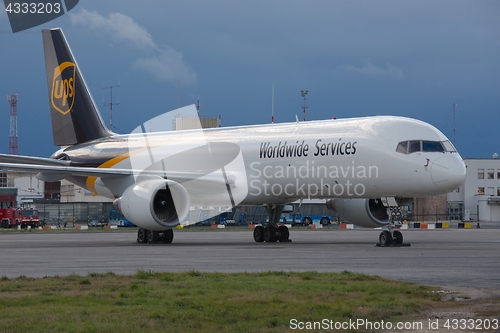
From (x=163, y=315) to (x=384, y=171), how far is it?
16.5 meters

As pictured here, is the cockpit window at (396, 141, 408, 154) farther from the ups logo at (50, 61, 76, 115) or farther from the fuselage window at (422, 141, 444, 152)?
the ups logo at (50, 61, 76, 115)

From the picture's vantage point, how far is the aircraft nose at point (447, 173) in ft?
77.8

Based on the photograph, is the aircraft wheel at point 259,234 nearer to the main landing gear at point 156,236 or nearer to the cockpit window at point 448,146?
the main landing gear at point 156,236

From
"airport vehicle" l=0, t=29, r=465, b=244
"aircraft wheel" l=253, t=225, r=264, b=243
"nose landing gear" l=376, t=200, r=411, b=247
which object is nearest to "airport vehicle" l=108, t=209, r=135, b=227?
"airport vehicle" l=0, t=29, r=465, b=244

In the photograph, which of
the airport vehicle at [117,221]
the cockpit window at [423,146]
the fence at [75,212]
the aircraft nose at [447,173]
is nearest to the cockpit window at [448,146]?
the cockpit window at [423,146]

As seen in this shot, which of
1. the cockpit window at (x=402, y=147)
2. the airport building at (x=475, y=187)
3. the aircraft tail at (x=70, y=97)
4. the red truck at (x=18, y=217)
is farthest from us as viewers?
the airport building at (x=475, y=187)

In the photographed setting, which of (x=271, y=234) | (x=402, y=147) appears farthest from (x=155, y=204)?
(x=402, y=147)

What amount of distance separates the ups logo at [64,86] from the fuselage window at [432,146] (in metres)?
18.3

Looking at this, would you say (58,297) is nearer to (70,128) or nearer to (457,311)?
(457,311)

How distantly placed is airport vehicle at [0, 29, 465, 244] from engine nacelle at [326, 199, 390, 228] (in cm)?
4

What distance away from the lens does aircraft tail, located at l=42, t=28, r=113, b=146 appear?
3644 cm

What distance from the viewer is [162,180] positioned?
2806 centimetres

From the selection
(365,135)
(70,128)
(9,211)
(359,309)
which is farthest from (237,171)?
(9,211)

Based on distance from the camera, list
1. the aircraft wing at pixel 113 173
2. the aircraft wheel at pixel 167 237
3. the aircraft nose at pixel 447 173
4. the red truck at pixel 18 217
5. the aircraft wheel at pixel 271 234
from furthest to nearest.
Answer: the red truck at pixel 18 217 → the aircraft wheel at pixel 271 234 → the aircraft wheel at pixel 167 237 → the aircraft wing at pixel 113 173 → the aircraft nose at pixel 447 173
